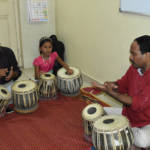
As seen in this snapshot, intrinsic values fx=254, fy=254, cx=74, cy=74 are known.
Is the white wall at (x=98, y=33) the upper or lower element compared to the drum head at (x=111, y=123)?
upper

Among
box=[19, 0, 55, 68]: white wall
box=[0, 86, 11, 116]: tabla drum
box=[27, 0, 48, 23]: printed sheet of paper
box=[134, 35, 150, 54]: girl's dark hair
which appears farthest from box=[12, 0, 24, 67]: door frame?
box=[134, 35, 150, 54]: girl's dark hair

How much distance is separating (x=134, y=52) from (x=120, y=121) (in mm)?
538

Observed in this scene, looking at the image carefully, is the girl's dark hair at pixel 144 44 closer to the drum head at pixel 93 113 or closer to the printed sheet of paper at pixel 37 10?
the drum head at pixel 93 113

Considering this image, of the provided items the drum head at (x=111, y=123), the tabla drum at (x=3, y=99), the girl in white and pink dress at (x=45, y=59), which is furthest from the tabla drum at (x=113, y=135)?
the girl in white and pink dress at (x=45, y=59)

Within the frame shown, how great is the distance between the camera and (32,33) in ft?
14.5

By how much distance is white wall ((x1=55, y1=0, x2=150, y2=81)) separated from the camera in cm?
301

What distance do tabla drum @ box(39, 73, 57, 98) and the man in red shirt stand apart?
3.53 ft

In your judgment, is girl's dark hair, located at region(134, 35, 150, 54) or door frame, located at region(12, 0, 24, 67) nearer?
girl's dark hair, located at region(134, 35, 150, 54)

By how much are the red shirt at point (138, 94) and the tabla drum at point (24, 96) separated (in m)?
0.96

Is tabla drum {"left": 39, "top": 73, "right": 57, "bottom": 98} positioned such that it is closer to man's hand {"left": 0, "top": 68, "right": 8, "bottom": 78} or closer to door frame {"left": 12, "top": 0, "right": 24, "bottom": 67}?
man's hand {"left": 0, "top": 68, "right": 8, "bottom": 78}

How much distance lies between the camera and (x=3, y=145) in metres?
2.26

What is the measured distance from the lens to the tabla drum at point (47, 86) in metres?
3.03

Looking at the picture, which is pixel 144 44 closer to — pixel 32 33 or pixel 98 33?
pixel 98 33

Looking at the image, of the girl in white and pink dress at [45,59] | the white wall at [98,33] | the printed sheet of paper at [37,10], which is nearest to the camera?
the white wall at [98,33]
